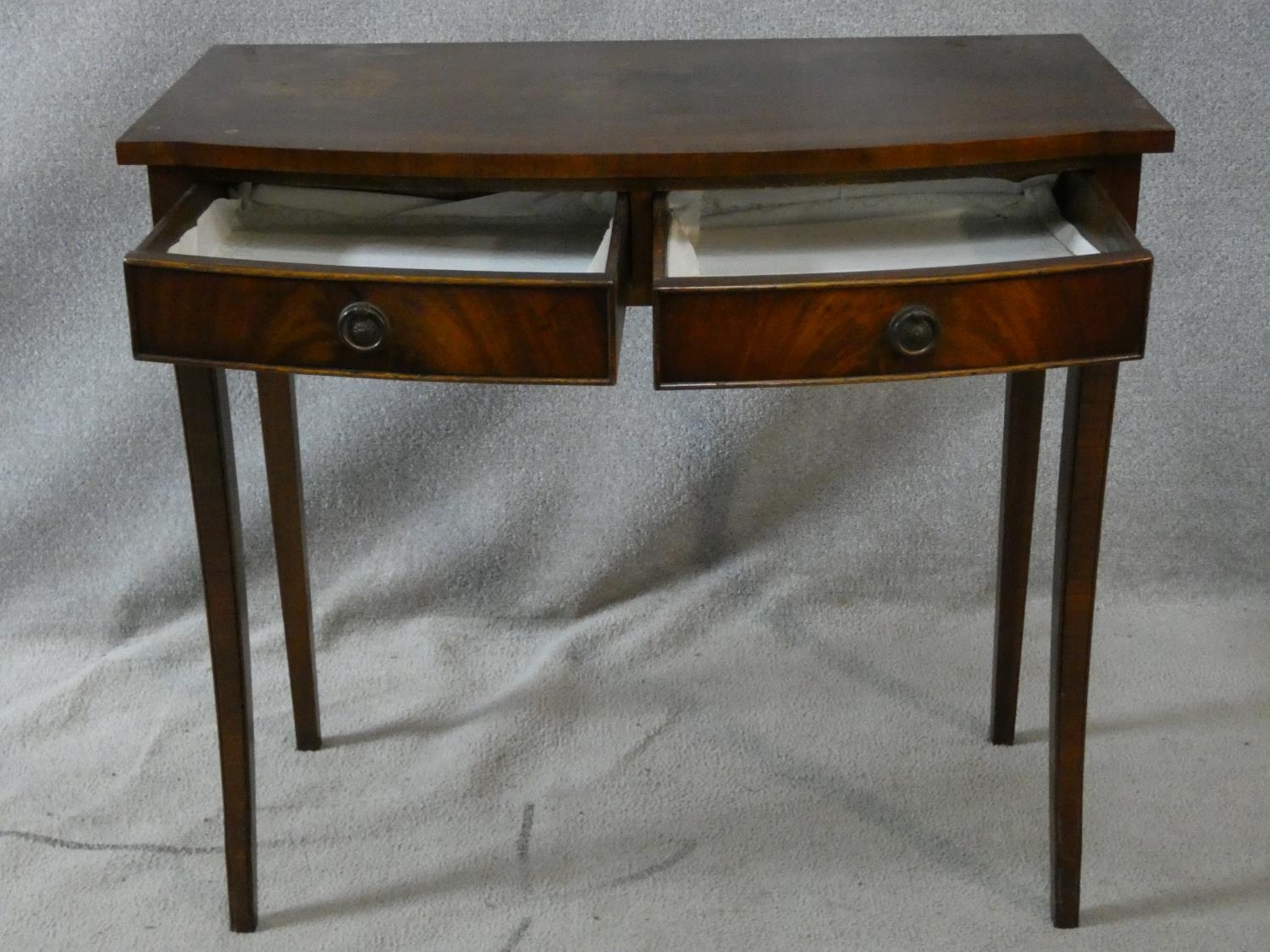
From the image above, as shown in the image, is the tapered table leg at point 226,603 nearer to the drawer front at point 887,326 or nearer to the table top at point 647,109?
the table top at point 647,109

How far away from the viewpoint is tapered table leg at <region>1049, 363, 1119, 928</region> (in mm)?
1349

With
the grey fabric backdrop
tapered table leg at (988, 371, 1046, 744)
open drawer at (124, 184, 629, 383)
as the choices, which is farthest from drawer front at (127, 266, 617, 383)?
the grey fabric backdrop

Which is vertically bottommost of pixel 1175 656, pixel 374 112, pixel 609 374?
pixel 1175 656

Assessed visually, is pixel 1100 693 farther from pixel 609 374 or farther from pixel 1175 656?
pixel 609 374

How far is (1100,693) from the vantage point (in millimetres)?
1848

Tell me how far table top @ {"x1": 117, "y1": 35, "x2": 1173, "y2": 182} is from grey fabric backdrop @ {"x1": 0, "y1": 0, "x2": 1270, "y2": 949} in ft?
1.13

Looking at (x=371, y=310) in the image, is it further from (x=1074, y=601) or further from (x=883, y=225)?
(x=1074, y=601)

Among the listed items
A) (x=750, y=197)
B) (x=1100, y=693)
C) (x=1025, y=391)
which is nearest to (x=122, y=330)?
(x=750, y=197)

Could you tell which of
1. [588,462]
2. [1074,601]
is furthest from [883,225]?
[588,462]

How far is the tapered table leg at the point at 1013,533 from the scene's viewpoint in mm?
1638

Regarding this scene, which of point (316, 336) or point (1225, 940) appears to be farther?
point (1225, 940)

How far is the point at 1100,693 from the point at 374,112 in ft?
3.25

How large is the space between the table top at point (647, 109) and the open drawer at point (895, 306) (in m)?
0.06

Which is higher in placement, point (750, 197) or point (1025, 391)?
point (750, 197)
